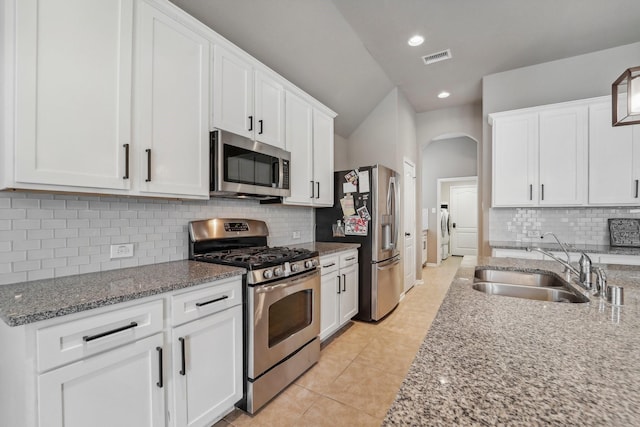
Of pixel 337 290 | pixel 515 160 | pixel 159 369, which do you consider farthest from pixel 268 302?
pixel 515 160

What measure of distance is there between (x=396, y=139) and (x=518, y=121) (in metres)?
1.45

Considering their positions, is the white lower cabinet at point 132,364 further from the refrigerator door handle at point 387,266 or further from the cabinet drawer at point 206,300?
the refrigerator door handle at point 387,266

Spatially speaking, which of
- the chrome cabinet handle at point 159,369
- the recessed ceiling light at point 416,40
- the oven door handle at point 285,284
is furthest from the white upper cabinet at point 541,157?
the chrome cabinet handle at point 159,369

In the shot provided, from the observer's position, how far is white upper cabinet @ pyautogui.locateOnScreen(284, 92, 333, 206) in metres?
2.83

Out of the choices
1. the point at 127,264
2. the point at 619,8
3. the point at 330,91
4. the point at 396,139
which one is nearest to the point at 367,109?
the point at 396,139

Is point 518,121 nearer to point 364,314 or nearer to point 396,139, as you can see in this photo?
point 396,139

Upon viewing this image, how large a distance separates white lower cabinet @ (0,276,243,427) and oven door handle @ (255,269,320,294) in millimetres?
131

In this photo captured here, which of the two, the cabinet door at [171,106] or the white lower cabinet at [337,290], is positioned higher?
the cabinet door at [171,106]

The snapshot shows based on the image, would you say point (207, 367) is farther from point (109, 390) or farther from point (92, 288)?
point (92, 288)

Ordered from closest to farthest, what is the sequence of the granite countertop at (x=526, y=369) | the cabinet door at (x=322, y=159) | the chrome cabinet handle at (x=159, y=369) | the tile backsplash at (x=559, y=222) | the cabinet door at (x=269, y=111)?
the granite countertop at (x=526, y=369)
the chrome cabinet handle at (x=159, y=369)
the cabinet door at (x=269, y=111)
the cabinet door at (x=322, y=159)
the tile backsplash at (x=559, y=222)

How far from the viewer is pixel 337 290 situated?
117 inches

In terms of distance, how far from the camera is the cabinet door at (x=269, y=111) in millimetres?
2412

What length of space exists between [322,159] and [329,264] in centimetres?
118

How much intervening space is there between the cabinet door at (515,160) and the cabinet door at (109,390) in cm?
379
